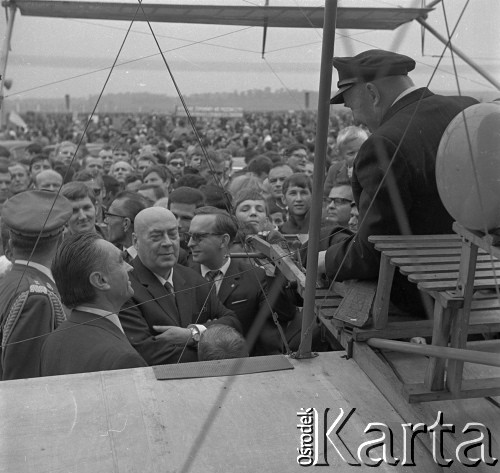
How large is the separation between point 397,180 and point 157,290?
4.26ft

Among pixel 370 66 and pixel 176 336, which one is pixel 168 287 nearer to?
pixel 176 336

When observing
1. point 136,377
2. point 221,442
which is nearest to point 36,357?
point 136,377

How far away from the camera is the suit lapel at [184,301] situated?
291 cm

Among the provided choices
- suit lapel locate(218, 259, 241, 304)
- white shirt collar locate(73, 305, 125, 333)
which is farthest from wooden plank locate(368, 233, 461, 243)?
suit lapel locate(218, 259, 241, 304)

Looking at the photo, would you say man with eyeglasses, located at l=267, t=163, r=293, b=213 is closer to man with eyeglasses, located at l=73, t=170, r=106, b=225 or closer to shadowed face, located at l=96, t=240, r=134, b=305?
man with eyeglasses, located at l=73, t=170, r=106, b=225

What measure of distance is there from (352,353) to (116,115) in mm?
24704

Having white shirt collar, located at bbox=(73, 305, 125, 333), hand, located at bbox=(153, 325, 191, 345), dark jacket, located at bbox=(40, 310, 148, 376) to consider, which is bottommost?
hand, located at bbox=(153, 325, 191, 345)

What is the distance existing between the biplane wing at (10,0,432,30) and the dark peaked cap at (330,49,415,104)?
78cm

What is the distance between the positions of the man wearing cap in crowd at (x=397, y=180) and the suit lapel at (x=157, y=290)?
854mm

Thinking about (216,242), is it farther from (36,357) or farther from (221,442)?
(221,442)

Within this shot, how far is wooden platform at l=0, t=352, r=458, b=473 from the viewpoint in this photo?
5.04 feet

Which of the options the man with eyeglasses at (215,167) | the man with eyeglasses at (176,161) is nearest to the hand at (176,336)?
the man with eyeglasses at (215,167)

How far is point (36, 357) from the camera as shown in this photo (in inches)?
89.9

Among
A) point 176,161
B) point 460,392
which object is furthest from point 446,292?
point 176,161
